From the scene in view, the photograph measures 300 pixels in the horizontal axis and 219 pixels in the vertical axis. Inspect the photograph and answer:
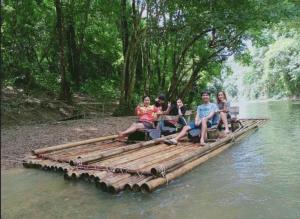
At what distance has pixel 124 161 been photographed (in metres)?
7.34

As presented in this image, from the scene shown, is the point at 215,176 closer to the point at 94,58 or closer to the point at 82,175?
the point at 82,175

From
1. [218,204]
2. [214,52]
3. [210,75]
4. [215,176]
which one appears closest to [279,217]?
[218,204]

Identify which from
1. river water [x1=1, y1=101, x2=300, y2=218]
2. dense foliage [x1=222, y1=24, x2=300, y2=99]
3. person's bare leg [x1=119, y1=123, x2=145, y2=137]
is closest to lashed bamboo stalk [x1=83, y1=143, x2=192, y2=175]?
river water [x1=1, y1=101, x2=300, y2=218]

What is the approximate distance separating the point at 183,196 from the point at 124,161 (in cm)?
179

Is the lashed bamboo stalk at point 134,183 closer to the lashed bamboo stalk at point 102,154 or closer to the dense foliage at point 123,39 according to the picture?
the lashed bamboo stalk at point 102,154

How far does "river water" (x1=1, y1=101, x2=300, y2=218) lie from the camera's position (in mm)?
5148

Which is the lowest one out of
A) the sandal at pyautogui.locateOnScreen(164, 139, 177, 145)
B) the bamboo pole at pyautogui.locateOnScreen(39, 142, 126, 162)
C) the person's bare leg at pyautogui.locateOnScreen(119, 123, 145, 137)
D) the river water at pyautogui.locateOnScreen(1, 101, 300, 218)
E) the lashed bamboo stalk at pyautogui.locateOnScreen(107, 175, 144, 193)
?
the river water at pyautogui.locateOnScreen(1, 101, 300, 218)

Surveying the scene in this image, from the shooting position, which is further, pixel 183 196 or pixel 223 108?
pixel 223 108

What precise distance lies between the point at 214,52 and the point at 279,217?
66.8ft

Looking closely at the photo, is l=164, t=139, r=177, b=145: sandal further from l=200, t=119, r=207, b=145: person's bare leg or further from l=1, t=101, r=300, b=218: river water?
l=1, t=101, r=300, b=218: river water

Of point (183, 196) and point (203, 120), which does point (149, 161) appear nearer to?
point (183, 196)

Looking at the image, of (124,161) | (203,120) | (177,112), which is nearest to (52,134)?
(177,112)

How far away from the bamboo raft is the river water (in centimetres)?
15

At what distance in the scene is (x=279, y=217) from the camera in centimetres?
490
